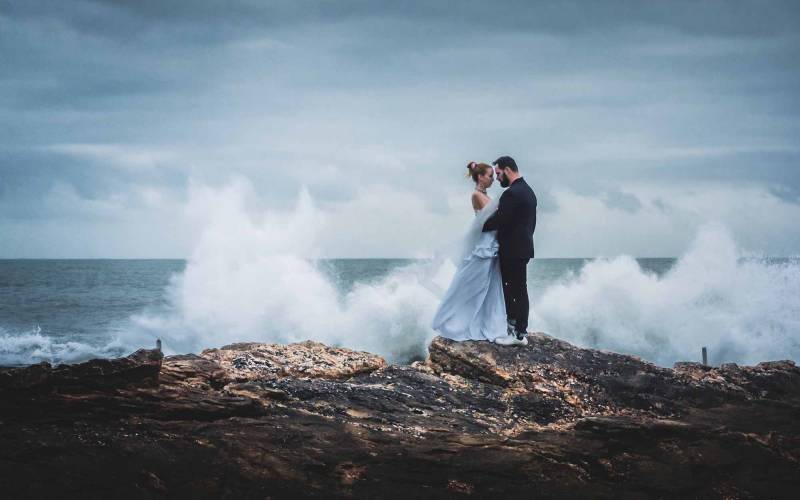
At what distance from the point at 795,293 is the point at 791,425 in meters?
26.4

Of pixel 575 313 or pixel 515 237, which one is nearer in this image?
pixel 515 237

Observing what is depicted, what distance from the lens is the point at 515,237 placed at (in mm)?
6938

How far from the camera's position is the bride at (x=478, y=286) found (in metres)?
7.03

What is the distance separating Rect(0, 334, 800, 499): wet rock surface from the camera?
4.06m

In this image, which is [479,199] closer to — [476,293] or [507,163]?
[507,163]

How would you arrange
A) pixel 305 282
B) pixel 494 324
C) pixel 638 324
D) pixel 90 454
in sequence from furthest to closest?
pixel 305 282 < pixel 638 324 < pixel 494 324 < pixel 90 454

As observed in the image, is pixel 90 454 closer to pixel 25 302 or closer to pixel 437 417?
pixel 437 417

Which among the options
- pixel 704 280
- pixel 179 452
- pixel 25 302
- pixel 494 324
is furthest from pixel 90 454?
pixel 25 302

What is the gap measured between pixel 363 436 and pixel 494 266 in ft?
10.7

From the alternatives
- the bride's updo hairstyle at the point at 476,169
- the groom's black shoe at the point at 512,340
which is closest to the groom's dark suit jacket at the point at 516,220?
the bride's updo hairstyle at the point at 476,169

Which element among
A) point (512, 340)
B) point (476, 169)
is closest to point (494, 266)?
point (512, 340)

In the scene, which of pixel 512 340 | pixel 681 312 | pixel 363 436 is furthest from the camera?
pixel 681 312

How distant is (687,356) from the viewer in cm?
2808

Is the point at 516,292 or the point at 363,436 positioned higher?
the point at 516,292
